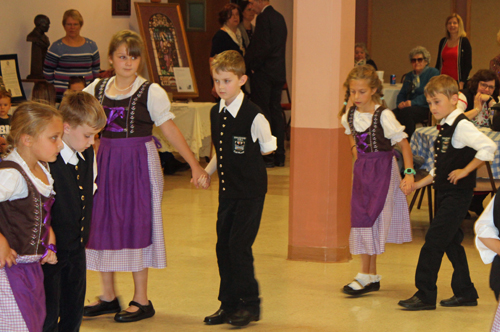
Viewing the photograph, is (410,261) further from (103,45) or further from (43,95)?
(103,45)

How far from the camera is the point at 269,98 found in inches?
307

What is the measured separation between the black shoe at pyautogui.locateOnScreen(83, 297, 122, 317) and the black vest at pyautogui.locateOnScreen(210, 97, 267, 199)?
825 millimetres

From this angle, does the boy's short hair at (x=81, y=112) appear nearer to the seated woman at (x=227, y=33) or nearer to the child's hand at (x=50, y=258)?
the child's hand at (x=50, y=258)

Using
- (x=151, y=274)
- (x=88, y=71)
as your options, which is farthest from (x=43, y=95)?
(x=151, y=274)

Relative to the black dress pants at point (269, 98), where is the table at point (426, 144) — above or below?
below

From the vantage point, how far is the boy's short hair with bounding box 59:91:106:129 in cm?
255

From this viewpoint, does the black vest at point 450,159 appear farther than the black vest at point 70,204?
Yes

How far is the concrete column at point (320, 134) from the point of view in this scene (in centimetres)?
410

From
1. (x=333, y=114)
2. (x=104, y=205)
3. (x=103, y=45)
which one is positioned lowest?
(x=104, y=205)

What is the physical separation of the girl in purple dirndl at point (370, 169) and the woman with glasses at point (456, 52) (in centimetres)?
457

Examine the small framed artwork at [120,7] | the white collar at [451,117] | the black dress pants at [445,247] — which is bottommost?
the black dress pants at [445,247]

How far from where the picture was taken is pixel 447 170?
133 inches

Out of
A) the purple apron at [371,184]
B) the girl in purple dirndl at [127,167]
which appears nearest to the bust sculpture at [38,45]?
the girl in purple dirndl at [127,167]

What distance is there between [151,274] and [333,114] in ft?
5.03
